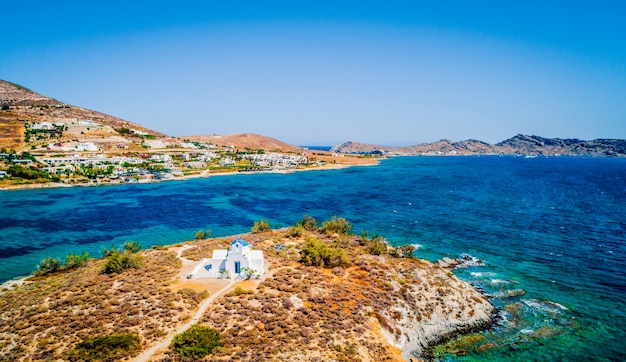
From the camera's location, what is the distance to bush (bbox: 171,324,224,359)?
23844 millimetres

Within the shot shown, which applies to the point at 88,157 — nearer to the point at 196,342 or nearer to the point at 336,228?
the point at 336,228

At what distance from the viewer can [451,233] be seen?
208 ft

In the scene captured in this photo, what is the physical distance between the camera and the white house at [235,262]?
35594 millimetres

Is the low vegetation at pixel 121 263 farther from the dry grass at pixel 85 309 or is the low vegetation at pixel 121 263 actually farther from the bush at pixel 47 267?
the bush at pixel 47 267

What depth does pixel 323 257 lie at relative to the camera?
132 ft

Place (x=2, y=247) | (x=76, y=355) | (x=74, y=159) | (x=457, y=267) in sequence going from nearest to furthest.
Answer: (x=76, y=355)
(x=457, y=267)
(x=2, y=247)
(x=74, y=159)

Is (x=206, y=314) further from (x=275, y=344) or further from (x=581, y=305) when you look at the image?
(x=581, y=305)

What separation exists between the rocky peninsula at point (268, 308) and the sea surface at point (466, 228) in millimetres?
4425

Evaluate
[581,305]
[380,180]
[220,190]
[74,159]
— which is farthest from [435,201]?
[74,159]

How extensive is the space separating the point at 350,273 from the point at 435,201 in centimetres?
6319

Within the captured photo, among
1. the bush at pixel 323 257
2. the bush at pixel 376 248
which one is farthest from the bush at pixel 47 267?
the bush at pixel 376 248

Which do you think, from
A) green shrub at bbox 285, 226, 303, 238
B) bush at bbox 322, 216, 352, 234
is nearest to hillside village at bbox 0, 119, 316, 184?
green shrub at bbox 285, 226, 303, 238

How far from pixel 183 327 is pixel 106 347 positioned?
5232 millimetres

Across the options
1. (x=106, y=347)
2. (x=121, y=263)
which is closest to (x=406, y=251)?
(x=121, y=263)
